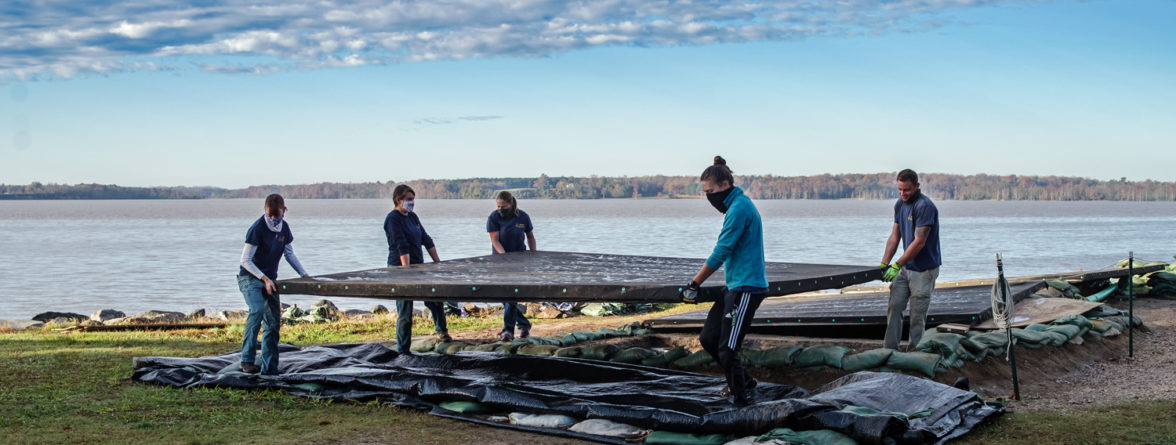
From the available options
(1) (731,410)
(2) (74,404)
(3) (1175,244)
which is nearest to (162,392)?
(2) (74,404)

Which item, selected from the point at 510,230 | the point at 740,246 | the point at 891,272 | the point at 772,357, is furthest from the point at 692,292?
the point at 510,230

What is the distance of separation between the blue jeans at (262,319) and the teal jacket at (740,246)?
4.11m

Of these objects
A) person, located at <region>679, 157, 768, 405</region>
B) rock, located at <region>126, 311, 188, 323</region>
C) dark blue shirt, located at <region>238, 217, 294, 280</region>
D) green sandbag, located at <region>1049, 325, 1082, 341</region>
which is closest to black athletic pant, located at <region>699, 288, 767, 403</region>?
person, located at <region>679, 157, 768, 405</region>

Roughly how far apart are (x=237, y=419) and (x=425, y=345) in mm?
3943

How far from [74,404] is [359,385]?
2163mm

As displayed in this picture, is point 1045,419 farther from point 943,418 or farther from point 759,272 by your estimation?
point 759,272

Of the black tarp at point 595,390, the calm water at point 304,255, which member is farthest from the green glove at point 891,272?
the calm water at point 304,255

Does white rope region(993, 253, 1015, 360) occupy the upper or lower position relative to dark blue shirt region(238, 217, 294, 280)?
lower

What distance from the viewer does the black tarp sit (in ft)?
20.1

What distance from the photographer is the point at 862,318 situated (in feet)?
34.0

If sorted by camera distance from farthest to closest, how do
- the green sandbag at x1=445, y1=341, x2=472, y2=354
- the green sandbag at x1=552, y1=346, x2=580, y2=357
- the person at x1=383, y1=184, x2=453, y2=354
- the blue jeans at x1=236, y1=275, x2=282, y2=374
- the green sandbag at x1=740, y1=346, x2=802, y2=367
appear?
the green sandbag at x1=445, y1=341, x2=472, y2=354
the person at x1=383, y1=184, x2=453, y2=354
the green sandbag at x1=552, y1=346, x2=580, y2=357
the green sandbag at x1=740, y1=346, x2=802, y2=367
the blue jeans at x1=236, y1=275, x2=282, y2=374

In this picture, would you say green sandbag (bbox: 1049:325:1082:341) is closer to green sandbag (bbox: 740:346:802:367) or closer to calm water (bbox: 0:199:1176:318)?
green sandbag (bbox: 740:346:802:367)

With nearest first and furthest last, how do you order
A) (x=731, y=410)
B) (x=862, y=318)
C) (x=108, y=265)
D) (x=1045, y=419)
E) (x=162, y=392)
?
(x=731, y=410), (x=1045, y=419), (x=162, y=392), (x=862, y=318), (x=108, y=265)

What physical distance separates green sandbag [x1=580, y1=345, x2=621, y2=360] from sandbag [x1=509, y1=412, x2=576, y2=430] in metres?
2.59
